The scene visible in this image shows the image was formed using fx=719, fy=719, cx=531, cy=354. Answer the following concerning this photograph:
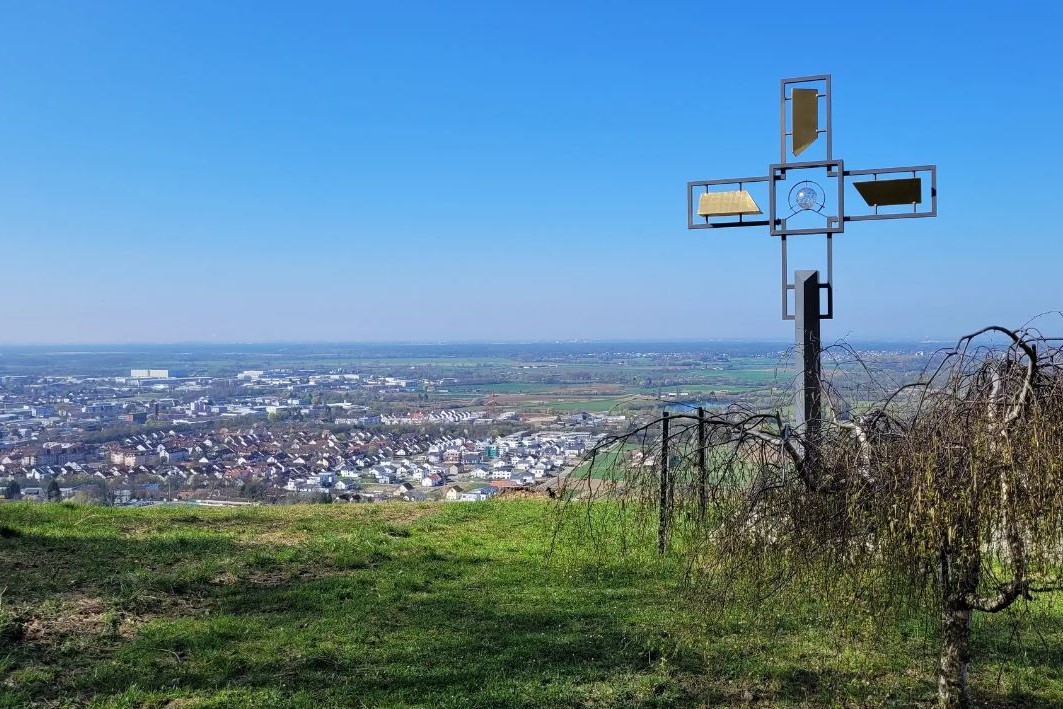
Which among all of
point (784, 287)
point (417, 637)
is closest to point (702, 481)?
point (417, 637)

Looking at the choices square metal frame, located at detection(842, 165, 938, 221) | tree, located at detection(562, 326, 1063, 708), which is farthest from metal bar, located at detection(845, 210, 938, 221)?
tree, located at detection(562, 326, 1063, 708)

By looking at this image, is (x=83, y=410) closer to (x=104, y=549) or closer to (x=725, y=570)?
(x=104, y=549)

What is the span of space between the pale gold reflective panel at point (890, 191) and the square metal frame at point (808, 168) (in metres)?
0.23

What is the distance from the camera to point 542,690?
427 centimetres

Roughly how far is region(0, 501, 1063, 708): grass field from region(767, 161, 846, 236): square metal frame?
162 inches

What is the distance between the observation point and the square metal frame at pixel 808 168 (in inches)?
320

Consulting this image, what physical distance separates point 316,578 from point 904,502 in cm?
538

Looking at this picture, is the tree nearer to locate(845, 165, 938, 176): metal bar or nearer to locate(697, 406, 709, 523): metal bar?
locate(697, 406, 709, 523): metal bar

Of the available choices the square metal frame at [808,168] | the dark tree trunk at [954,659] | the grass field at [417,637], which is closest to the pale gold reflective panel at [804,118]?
the square metal frame at [808,168]

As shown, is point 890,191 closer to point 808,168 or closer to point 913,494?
point 808,168

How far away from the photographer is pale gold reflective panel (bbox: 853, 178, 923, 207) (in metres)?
7.96

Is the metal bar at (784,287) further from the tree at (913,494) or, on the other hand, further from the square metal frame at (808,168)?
the tree at (913,494)

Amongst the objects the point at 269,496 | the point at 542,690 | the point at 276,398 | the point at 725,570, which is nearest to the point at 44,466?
the point at 269,496

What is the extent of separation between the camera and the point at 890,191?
26.3 feet
